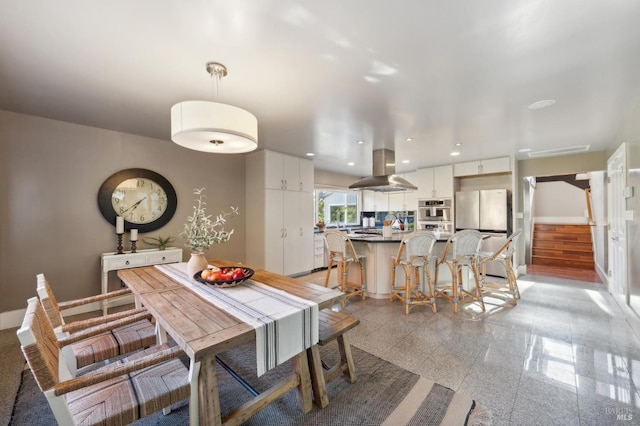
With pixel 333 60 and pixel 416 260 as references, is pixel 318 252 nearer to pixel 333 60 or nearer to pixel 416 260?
pixel 416 260

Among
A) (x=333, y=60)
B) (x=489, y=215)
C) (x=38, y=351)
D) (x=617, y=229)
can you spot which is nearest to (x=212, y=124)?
(x=333, y=60)

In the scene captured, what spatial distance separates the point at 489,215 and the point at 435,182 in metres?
1.27

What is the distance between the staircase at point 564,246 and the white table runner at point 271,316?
7.34 meters

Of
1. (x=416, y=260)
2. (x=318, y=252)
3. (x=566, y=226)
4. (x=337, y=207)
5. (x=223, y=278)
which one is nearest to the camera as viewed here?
(x=223, y=278)

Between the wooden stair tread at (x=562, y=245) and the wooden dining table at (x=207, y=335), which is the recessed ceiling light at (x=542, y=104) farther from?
the wooden stair tread at (x=562, y=245)

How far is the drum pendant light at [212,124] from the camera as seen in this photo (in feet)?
5.40

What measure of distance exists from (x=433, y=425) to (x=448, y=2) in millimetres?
2321

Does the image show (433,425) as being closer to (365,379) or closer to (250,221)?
(365,379)

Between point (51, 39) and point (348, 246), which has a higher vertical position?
point (51, 39)

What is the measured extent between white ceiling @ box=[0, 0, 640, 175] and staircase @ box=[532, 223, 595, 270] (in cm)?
416

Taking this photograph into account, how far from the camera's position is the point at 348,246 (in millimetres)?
3646

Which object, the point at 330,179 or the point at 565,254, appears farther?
the point at 330,179

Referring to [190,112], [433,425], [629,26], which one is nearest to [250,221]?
[190,112]

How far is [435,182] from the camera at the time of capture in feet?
19.0
